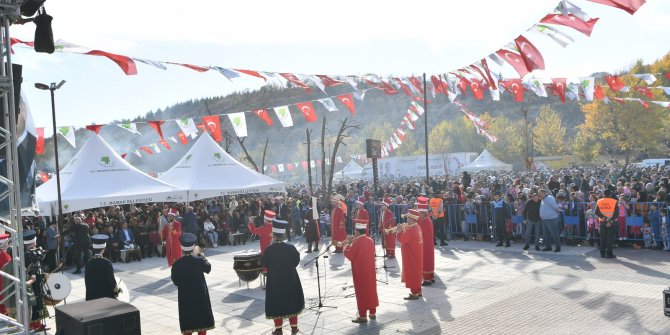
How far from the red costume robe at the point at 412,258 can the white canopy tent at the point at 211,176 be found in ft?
36.4

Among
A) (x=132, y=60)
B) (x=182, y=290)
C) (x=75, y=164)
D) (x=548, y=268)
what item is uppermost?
(x=132, y=60)

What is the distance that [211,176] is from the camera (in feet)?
66.3

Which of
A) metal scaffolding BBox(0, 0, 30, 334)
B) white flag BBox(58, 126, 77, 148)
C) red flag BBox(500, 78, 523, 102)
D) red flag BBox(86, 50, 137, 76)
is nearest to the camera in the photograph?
metal scaffolding BBox(0, 0, 30, 334)

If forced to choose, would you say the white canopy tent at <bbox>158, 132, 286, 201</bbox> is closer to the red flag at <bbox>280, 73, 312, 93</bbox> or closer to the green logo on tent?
the green logo on tent

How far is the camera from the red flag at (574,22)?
10.3 meters

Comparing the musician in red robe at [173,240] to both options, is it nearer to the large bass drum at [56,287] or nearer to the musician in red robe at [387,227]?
the musician in red robe at [387,227]

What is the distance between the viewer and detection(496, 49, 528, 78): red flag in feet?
40.8

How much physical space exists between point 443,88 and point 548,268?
25.7 feet

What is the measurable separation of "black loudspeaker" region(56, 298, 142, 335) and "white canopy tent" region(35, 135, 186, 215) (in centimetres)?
1165

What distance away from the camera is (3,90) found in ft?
18.0

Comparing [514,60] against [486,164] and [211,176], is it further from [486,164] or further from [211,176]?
[486,164]

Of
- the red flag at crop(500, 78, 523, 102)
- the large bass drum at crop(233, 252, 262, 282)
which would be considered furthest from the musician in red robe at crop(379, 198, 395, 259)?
the red flag at crop(500, 78, 523, 102)

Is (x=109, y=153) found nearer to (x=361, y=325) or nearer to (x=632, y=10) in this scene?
(x=361, y=325)

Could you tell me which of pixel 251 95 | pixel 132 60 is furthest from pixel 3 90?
pixel 251 95
